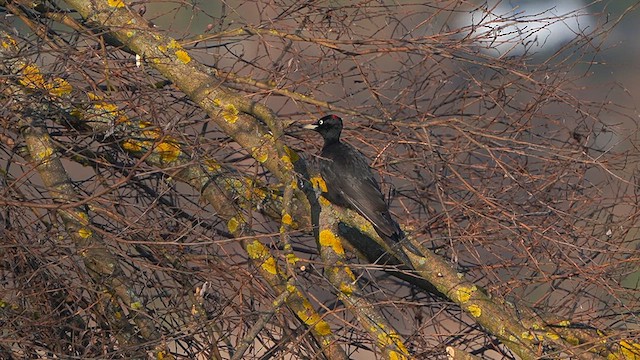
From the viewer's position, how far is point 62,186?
6219mm

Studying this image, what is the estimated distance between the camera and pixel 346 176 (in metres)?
7.03

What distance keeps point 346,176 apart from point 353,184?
0.10 metres

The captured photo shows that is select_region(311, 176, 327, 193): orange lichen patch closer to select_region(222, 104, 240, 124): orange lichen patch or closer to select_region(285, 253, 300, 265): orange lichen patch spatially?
select_region(222, 104, 240, 124): orange lichen patch

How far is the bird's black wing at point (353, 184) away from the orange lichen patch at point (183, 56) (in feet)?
3.45

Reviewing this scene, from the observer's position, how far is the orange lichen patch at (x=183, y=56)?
21.4 feet

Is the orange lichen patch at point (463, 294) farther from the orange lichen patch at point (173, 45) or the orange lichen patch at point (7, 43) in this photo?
the orange lichen patch at point (7, 43)

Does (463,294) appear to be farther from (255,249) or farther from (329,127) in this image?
(329,127)

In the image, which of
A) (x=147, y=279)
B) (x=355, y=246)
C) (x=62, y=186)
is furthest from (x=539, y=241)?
(x=62, y=186)

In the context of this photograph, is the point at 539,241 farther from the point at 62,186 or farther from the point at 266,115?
the point at 62,186

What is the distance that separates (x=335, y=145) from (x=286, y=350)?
6.61 ft

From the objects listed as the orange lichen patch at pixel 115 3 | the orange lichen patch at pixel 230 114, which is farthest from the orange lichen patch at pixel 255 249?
the orange lichen patch at pixel 115 3

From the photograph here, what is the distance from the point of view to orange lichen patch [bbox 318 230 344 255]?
570 cm

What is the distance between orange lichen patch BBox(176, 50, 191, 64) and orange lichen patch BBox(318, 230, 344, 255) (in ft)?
5.07

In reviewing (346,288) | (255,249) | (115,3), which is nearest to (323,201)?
(255,249)
